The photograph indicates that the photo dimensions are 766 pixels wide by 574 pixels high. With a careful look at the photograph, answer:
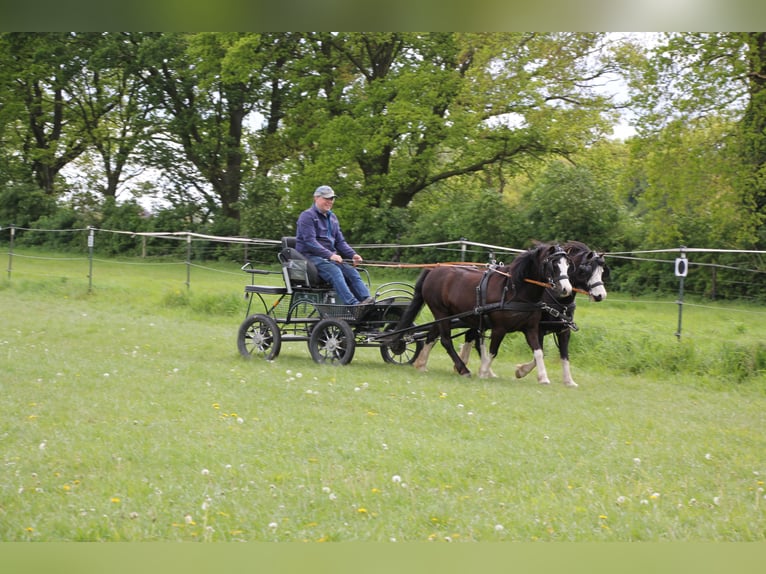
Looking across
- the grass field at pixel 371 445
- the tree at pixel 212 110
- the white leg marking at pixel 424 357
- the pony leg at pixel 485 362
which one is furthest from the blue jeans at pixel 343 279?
the tree at pixel 212 110

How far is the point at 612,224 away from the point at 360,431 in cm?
1690

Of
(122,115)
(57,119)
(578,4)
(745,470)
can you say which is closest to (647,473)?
(745,470)

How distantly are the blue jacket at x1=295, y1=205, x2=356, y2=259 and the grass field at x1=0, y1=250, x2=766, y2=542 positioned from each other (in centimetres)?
138

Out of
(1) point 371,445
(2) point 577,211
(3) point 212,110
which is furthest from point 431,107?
(1) point 371,445

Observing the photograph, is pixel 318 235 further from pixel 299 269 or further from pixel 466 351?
pixel 466 351

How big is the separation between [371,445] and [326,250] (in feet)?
15.4

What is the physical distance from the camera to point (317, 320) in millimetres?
10469

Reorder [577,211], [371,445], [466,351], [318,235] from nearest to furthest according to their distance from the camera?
[371,445], [318,235], [466,351], [577,211]

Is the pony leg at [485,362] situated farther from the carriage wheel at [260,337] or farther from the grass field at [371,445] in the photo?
the carriage wheel at [260,337]

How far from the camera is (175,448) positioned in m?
5.59

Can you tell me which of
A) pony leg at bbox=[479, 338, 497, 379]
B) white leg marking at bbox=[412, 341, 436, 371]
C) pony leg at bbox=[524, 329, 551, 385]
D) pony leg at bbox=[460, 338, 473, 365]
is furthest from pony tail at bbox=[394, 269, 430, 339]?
pony leg at bbox=[524, 329, 551, 385]

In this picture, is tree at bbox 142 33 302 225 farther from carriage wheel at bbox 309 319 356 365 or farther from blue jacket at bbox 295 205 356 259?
carriage wheel at bbox 309 319 356 365

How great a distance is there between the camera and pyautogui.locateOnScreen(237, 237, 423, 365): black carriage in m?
10.1

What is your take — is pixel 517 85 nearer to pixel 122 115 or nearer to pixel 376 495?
pixel 122 115
